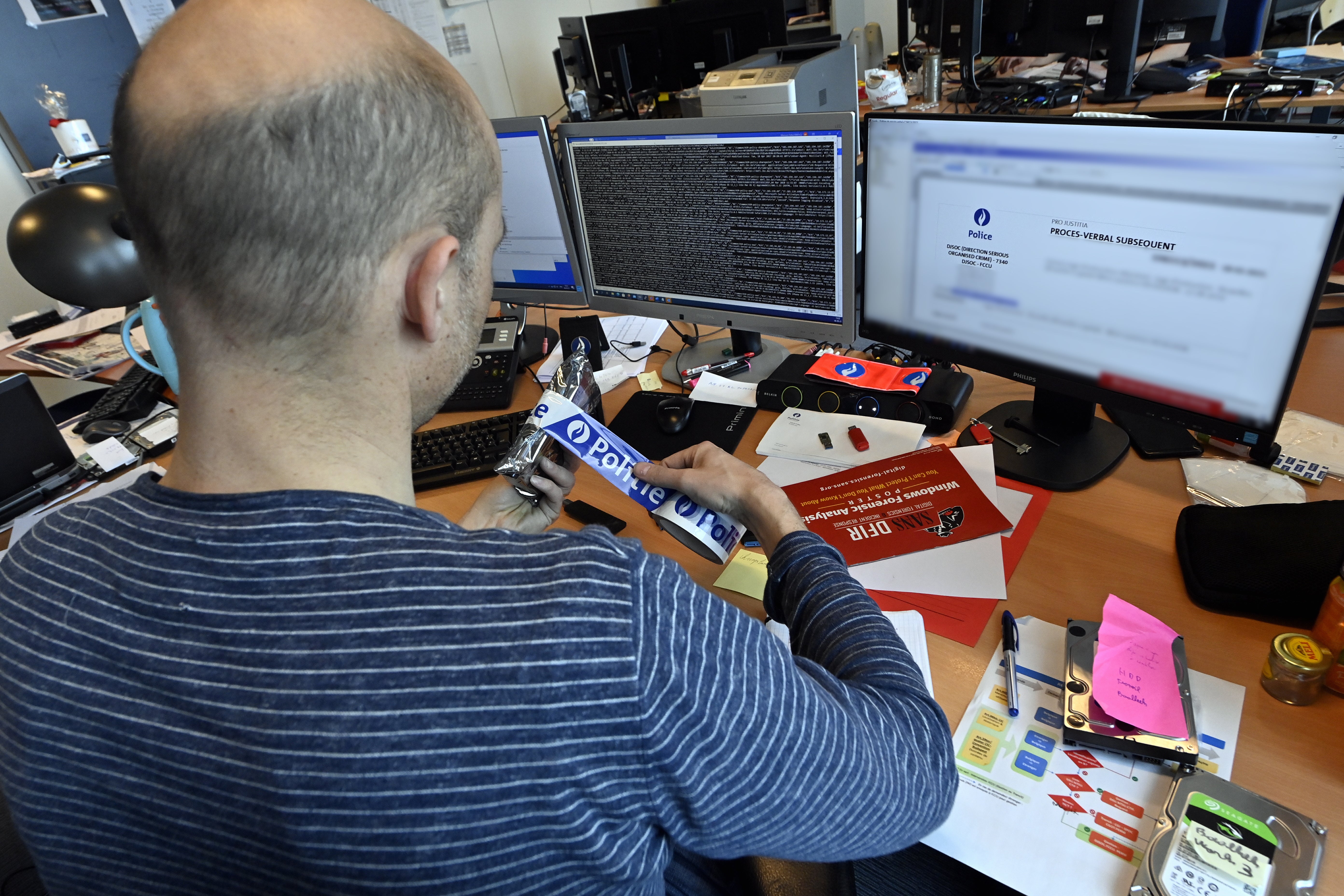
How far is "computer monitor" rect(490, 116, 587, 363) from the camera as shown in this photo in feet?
4.44

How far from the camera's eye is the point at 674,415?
125cm

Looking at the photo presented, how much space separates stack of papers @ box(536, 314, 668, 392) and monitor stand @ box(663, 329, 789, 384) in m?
0.07

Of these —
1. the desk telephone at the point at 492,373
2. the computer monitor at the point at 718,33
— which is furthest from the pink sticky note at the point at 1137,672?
the computer monitor at the point at 718,33

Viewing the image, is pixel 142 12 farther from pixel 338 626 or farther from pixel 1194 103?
pixel 1194 103

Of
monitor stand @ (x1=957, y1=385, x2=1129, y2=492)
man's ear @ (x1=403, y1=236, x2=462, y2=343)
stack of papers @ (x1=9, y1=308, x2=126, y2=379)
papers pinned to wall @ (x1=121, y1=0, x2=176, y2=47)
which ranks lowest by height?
monitor stand @ (x1=957, y1=385, x2=1129, y2=492)

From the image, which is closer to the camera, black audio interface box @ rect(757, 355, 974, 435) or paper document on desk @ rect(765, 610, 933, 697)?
paper document on desk @ rect(765, 610, 933, 697)

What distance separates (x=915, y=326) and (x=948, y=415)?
0.49ft

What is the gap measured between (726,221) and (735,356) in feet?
1.04

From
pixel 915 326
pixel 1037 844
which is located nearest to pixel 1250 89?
pixel 915 326

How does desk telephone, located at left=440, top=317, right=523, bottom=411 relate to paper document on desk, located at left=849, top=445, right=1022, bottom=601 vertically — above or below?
above

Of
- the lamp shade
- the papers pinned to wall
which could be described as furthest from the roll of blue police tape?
the papers pinned to wall

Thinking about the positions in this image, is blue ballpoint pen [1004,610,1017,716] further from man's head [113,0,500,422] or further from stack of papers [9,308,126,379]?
stack of papers [9,308,126,379]

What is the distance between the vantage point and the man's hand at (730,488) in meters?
0.80

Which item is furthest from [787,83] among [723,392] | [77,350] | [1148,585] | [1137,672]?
Result: [77,350]
